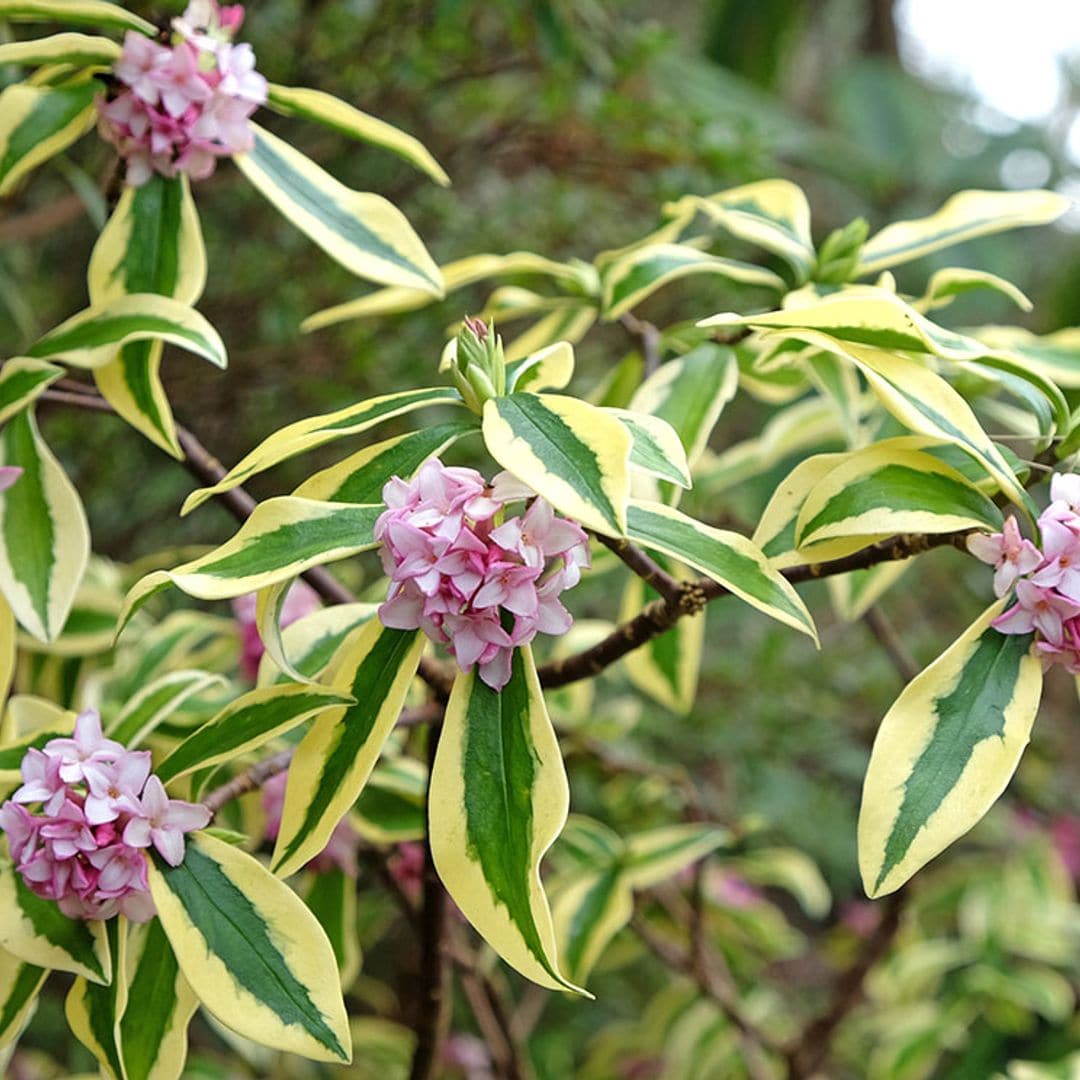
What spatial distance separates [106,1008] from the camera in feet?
1.61

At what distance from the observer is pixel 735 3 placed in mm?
2416

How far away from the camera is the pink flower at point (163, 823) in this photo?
0.46m

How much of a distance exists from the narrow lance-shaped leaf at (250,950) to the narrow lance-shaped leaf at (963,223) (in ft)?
1.40

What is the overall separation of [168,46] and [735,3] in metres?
2.09

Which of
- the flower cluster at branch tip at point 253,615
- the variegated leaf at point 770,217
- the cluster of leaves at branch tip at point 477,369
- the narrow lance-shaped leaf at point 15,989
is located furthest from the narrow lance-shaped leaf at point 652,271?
the narrow lance-shaped leaf at point 15,989

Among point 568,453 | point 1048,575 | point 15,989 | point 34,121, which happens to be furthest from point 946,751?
point 34,121

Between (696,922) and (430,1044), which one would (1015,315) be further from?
(430,1044)

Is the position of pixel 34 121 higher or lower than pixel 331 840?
higher

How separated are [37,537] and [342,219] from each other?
0.22 meters

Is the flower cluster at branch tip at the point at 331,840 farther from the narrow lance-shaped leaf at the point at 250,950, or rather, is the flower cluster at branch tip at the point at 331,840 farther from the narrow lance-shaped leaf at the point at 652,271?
the narrow lance-shaped leaf at the point at 652,271

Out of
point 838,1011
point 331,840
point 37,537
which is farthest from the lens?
point 838,1011

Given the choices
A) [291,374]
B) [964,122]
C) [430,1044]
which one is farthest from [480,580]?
[964,122]

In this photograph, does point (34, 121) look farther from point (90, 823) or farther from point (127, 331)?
point (90, 823)

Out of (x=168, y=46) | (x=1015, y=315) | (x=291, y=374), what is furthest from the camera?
(x=1015, y=315)
